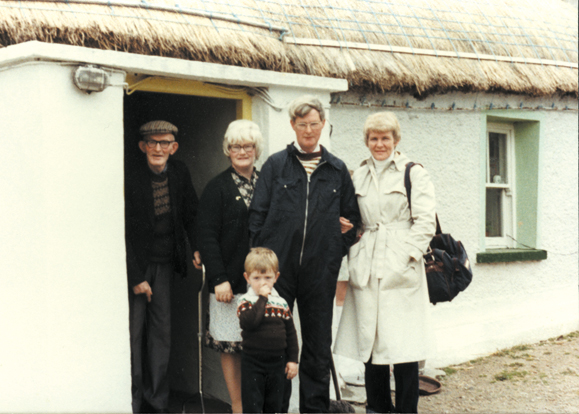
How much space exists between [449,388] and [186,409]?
7.18 ft

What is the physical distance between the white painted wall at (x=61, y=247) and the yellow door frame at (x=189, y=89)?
0.74 feet

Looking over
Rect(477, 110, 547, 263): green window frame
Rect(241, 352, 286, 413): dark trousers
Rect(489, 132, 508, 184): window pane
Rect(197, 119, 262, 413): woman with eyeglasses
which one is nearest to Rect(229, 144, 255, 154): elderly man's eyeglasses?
Rect(197, 119, 262, 413): woman with eyeglasses

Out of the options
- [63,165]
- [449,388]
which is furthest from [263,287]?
[449,388]

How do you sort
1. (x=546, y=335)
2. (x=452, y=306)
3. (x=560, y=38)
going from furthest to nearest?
(x=560, y=38), (x=546, y=335), (x=452, y=306)

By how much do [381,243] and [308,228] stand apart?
0.47 meters

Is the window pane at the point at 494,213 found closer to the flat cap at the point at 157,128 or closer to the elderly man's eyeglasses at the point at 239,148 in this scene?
the elderly man's eyeglasses at the point at 239,148

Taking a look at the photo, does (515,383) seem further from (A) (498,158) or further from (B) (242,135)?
(B) (242,135)

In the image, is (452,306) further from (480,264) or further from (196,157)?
(196,157)

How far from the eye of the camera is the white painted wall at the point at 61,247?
11.4 feet

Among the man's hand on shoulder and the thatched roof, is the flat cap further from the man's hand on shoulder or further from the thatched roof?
the man's hand on shoulder

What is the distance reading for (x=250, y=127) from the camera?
396cm

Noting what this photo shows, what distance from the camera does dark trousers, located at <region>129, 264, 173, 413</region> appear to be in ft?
13.6

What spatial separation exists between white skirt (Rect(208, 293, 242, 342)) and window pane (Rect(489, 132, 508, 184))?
403cm

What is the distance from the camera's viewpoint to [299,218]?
376 cm
